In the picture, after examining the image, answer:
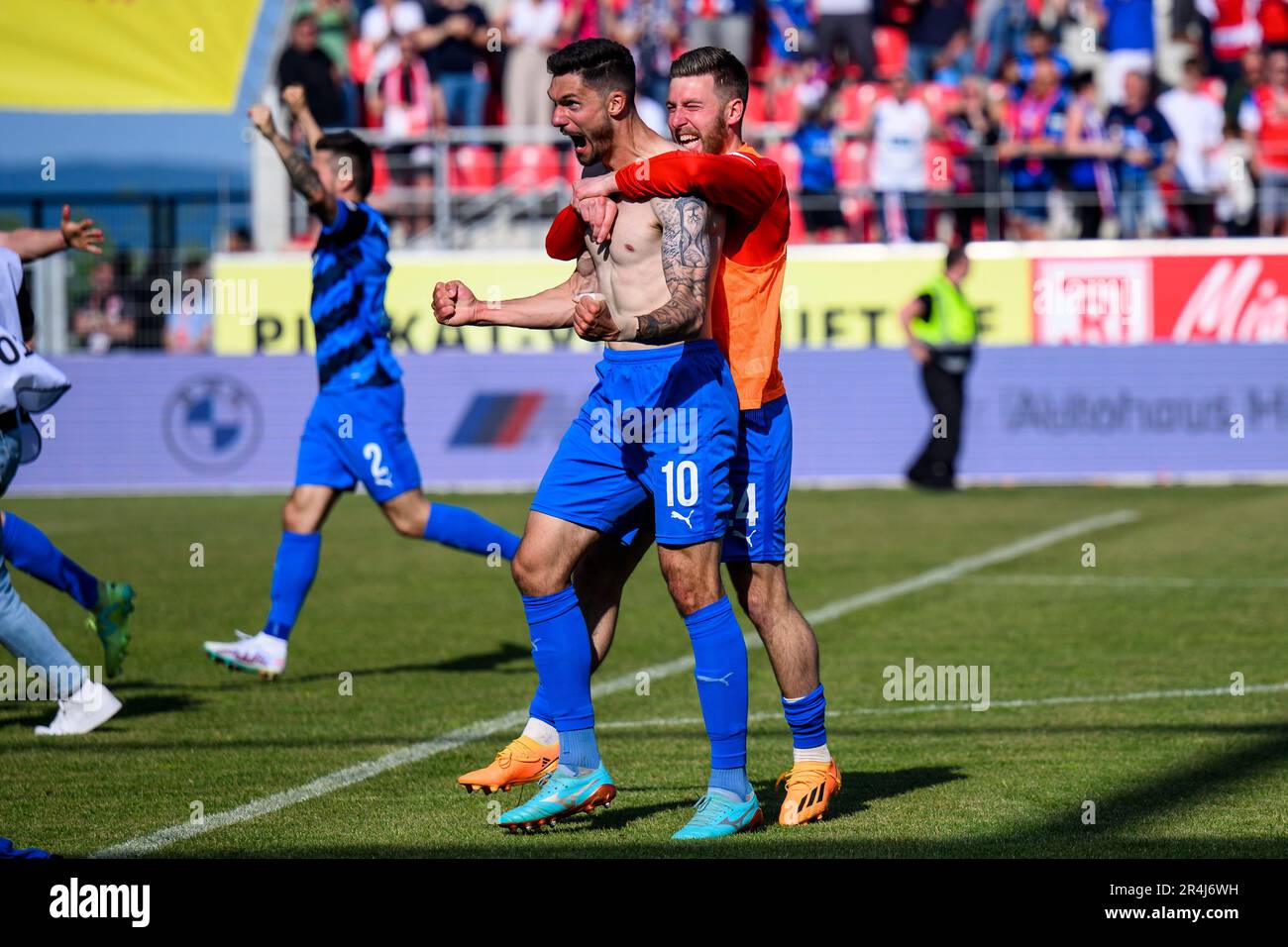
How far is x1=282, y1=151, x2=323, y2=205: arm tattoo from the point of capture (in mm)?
7801

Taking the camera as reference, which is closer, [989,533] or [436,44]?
[989,533]

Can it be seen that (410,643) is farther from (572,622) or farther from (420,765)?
(572,622)

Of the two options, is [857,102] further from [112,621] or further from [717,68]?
[717,68]

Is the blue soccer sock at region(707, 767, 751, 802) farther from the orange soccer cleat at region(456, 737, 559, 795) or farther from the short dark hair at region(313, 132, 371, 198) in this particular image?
the short dark hair at region(313, 132, 371, 198)

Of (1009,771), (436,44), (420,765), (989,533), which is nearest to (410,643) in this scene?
(420,765)

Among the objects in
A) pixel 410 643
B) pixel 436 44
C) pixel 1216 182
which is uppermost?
pixel 436 44

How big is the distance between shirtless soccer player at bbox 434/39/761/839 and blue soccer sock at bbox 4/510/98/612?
114 inches

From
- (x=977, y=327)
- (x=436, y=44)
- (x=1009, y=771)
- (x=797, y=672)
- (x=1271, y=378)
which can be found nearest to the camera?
(x=797, y=672)

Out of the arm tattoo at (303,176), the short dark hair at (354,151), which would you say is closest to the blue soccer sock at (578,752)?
the arm tattoo at (303,176)

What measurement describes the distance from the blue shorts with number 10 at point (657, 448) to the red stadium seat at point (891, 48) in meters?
18.4

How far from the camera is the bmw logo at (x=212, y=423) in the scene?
1891 cm

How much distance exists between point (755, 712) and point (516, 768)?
2094 mm

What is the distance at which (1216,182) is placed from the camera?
812 inches
